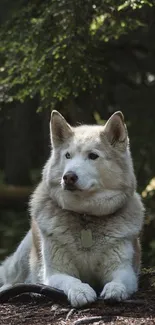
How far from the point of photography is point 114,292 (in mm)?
6156

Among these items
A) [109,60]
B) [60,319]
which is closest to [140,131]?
[109,60]

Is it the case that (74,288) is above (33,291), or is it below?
above

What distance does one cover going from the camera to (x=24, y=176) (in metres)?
15.5

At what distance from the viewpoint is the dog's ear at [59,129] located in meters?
7.09

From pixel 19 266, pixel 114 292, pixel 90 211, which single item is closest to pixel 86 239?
pixel 90 211

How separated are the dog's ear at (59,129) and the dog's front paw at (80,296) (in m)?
1.54

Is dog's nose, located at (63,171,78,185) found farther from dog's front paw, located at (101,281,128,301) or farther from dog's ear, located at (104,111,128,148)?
dog's front paw, located at (101,281,128,301)

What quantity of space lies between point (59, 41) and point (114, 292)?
12.7 ft

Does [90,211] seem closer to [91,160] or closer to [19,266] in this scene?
[91,160]

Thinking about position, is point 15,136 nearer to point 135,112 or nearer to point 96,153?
point 135,112

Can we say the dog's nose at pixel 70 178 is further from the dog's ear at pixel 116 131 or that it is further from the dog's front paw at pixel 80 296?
the dog's front paw at pixel 80 296

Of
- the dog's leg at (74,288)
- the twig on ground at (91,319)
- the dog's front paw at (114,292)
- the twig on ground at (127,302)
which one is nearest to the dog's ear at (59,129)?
the dog's leg at (74,288)

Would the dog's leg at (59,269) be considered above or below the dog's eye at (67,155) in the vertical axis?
below

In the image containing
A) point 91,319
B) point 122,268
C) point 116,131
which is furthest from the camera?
point 116,131
